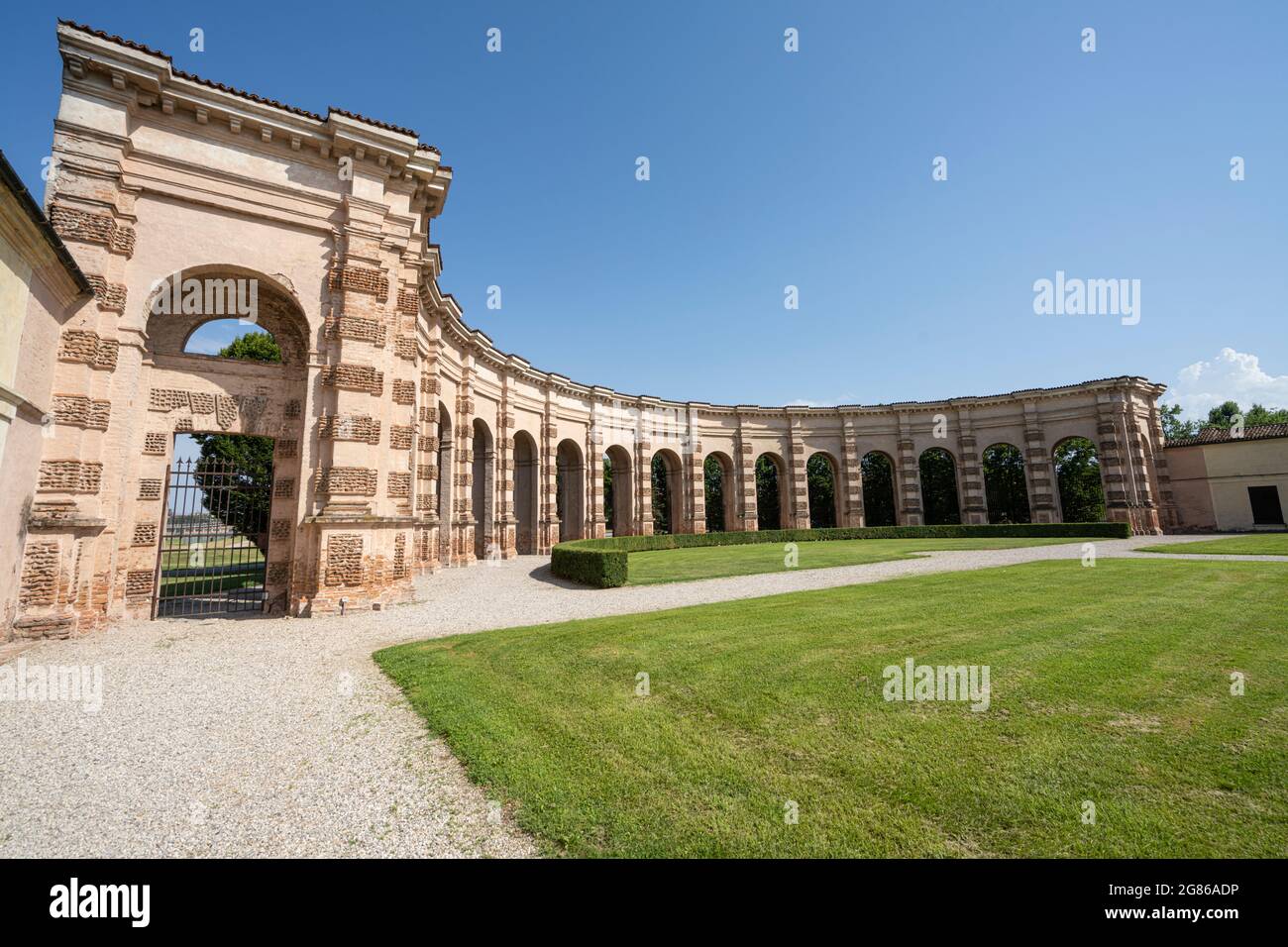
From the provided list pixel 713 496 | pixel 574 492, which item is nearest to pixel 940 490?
pixel 713 496

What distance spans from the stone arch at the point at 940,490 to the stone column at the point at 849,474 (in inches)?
407

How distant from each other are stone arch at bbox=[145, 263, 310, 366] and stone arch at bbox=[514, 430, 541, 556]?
16661 mm

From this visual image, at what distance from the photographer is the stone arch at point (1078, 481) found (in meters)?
45.9

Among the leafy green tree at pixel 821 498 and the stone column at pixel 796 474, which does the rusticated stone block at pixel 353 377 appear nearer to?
the stone column at pixel 796 474

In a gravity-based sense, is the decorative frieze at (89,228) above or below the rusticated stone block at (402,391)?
above

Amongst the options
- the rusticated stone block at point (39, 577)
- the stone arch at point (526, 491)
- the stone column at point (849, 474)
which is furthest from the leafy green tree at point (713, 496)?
the rusticated stone block at point (39, 577)

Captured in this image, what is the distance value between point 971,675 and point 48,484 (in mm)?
15928

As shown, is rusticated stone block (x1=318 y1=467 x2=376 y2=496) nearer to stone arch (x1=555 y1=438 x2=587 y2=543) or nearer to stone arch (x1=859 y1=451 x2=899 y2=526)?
stone arch (x1=555 y1=438 x2=587 y2=543)

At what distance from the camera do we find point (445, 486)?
21.7 meters

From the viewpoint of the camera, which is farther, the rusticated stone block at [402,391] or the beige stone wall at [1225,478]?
the beige stone wall at [1225,478]

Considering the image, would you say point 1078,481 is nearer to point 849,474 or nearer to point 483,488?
point 849,474

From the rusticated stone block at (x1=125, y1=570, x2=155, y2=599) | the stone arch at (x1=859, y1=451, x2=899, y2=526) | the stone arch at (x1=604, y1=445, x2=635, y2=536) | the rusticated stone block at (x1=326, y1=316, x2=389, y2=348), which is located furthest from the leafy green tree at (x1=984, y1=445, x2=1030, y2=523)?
the rusticated stone block at (x1=125, y1=570, x2=155, y2=599)

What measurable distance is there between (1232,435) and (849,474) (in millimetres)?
23872
